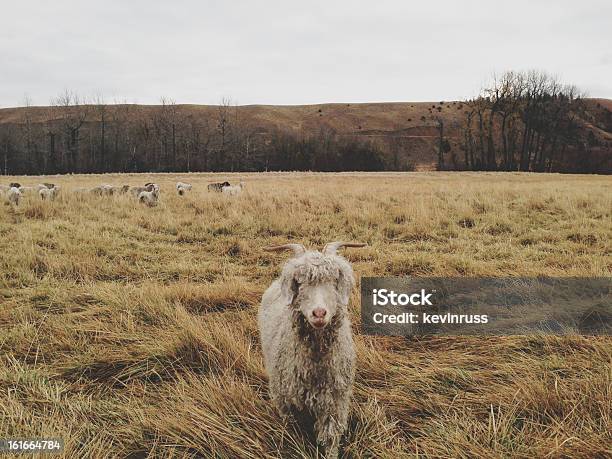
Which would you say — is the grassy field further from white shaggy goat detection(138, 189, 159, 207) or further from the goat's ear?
white shaggy goat detection(138, 189, 159, 207)

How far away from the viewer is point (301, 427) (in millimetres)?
2707

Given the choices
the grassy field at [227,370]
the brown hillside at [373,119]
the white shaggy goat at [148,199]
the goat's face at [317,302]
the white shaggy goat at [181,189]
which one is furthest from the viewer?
the brown hillside at [373,119]

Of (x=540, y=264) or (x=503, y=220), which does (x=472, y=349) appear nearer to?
(x=540, y=264)

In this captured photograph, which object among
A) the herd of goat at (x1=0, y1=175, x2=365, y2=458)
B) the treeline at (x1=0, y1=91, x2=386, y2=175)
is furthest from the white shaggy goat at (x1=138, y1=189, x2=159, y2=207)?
the treeline at (x1=0, y1=91, x2=386, y2=175)

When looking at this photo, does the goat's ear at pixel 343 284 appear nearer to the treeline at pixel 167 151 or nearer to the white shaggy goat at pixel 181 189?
the white shaggy goat at pixel 181 189

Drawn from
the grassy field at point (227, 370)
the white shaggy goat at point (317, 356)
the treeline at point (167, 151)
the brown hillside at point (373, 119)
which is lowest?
the grassy field at point (227, 370)

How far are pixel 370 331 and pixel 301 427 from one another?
171cm

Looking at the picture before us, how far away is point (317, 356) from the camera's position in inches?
106

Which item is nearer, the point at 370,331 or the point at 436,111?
the point at 370,331

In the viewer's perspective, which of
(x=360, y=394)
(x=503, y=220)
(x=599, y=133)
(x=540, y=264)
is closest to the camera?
(x=360, y=394)

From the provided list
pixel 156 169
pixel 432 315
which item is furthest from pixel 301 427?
pixel 156 169

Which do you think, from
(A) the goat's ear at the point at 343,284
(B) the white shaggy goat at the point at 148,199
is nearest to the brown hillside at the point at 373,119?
(B) the white shaggy goat at the point at 148,199

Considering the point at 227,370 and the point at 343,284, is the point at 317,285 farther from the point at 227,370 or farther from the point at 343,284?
the point at 227,370

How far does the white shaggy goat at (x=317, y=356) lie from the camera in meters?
2.56
